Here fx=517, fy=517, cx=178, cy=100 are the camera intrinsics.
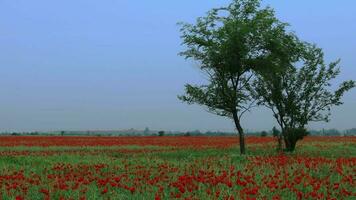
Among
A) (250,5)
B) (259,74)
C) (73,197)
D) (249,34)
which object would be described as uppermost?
→ (250,5)

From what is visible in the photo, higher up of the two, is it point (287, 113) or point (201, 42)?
point (201, 42)

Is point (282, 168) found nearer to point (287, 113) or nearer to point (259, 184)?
point (259, 184)

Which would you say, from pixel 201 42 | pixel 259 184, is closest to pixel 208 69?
pixel 201 42

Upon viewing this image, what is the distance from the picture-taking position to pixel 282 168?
59.1 ft

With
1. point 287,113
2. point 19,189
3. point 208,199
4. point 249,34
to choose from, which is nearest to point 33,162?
point 19,189

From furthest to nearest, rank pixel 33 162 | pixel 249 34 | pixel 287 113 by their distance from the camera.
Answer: pixel 287 113 → pixel 249 34 → pixel 33 162

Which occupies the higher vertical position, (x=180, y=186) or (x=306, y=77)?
(x=306, y=77)

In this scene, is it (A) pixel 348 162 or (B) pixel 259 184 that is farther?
(A) pixel 348 162

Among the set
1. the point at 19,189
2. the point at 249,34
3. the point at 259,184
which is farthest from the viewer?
the point at 249,34

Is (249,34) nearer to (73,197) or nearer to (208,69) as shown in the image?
(208,69)

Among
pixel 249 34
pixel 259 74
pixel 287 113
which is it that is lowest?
pixel 287 113

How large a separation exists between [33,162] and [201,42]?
1429 centimetres

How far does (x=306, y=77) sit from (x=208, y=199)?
25.2 meters

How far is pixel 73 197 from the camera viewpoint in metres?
12.0
